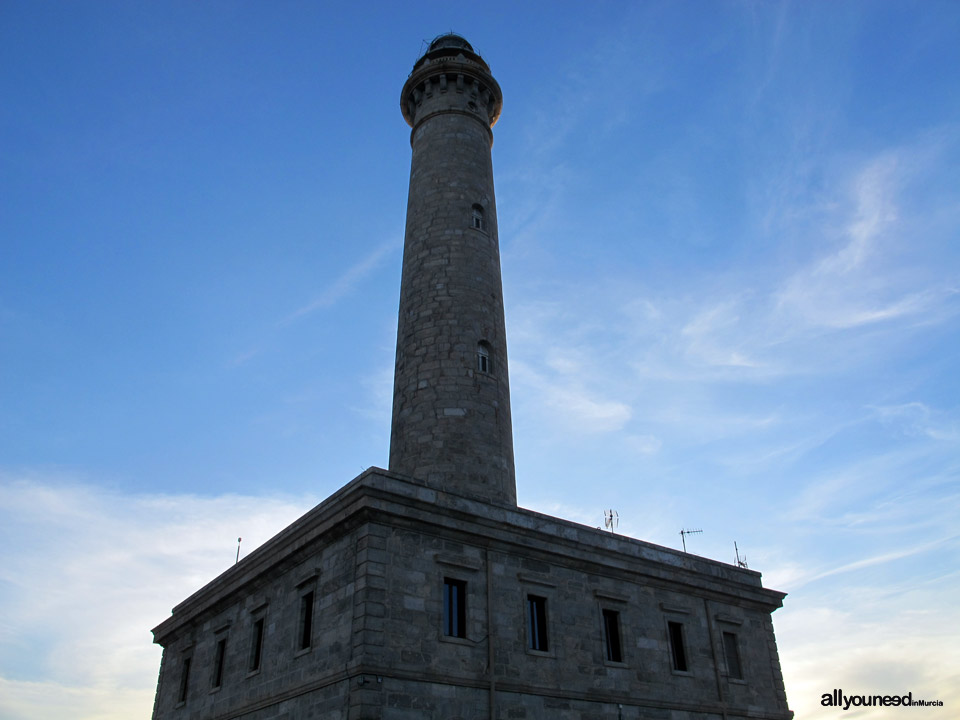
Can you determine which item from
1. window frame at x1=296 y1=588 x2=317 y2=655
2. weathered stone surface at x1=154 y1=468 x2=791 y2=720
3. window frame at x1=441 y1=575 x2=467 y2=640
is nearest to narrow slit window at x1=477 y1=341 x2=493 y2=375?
weathered stone surface at x1=154 y1=468 x2=791 y2=720

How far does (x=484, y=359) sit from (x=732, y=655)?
10.4 m

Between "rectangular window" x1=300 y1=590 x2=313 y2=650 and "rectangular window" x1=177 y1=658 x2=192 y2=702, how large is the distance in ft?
21.8

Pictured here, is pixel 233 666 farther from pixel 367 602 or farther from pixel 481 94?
pixel 481 94

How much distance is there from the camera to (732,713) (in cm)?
1945

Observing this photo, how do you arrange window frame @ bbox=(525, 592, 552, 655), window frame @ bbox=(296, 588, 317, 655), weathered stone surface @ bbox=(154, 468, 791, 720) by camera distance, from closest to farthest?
weathered stone surface @ bbox=(154, 468, 791, 720) → window frame @ bbox=(296, 588, 317, 655) → window frame @ bbox=(525, 592, 552, 655)

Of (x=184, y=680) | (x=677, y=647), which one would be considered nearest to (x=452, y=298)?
(x=677, y=647)

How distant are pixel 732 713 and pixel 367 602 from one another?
10838 millimetres

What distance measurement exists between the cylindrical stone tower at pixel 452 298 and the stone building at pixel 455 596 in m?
0.06

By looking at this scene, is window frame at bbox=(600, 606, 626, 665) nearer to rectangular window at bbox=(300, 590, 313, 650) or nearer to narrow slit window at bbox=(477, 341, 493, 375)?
rectangular window at bbox=(300, 590, 313, 650)

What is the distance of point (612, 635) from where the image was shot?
18281mm

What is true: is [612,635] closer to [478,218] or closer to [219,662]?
[219,662]

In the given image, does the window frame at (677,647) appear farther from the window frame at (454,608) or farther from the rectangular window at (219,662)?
the rectangular window at (219,662)

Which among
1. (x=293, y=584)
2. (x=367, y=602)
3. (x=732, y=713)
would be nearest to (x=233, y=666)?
(x=293, y=584)

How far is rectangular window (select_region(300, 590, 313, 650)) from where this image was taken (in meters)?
15.9
